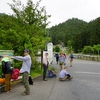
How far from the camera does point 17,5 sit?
18562 mm

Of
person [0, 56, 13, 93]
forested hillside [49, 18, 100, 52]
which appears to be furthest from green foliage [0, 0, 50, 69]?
forested hillside [49, 18, 100, 52]

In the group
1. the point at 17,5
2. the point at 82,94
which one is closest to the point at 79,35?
the point at 17,5

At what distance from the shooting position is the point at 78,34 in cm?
9475

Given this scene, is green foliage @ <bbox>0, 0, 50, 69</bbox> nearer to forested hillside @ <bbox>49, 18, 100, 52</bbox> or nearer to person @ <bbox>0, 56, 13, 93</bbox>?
person @ <bbox>0, 56, 13, 93</bbox>

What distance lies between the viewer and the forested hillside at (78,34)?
81525 millimetres

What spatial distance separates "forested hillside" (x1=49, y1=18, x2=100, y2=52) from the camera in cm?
8153

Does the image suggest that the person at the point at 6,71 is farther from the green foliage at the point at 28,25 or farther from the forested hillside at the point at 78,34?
→ the forested hillside at the point at 78,34

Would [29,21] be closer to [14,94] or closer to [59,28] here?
[14,94]

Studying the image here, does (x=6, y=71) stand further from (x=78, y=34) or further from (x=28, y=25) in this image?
(x=78, y=34)

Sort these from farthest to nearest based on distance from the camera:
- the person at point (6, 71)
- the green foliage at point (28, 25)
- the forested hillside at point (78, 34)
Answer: the forested hillside at point (78, 34) → the green foliage at point (28, 25) → the person at point (6, 71)

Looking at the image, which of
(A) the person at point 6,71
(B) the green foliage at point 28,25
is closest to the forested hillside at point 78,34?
(B) the green foliage at point 28,25

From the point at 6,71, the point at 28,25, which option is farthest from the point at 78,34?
the point at 6,71

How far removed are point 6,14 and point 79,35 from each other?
255ft

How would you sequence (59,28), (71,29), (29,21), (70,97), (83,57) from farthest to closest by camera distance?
(59,28) → (71,29) → (83,57) → (29,21) → (70,97)
